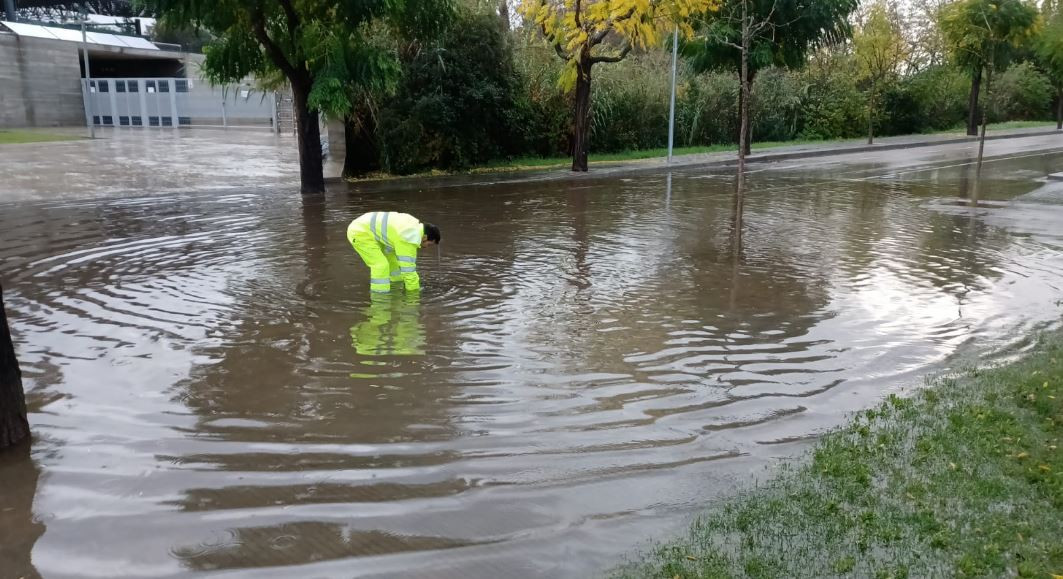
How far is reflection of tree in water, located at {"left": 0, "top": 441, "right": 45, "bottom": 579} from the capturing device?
3.91 meters

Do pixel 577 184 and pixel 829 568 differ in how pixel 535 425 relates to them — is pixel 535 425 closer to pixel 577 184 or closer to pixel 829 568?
pixel 829 568

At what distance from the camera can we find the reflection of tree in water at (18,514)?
3906mm

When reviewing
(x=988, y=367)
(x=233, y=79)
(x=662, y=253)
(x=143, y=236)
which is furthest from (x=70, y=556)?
(x=233, y=79)

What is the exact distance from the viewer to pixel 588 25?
2012cm

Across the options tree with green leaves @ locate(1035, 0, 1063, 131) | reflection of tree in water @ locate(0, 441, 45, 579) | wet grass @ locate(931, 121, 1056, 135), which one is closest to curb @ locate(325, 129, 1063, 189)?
tree with green leaves @ locate(1035, 0, 1063, 131)

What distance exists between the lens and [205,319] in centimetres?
800

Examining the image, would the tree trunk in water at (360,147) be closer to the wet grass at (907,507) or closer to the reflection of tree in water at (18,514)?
the reflection of tree in water at (18,514)

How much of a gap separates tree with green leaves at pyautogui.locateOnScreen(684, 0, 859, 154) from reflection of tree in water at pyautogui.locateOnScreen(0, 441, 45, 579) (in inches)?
833

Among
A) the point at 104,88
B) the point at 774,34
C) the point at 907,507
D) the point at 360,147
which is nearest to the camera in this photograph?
the point at 907,507

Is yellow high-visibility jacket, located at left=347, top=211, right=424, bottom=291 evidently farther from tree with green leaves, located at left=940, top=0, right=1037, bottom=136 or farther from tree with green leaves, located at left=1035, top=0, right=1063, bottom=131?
tree with green leaves, located at left=1035, top=0, right=1063, bottom=131

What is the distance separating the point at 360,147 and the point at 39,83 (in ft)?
85.7

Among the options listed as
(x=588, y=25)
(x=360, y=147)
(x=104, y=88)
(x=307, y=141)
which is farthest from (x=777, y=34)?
(x=104, y=88)

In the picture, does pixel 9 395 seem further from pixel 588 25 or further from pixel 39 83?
pixel 39 83

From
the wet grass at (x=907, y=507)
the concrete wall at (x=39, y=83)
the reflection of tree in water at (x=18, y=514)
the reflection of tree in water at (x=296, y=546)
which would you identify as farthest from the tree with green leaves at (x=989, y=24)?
the concrete wall at (x=39, y=83)
